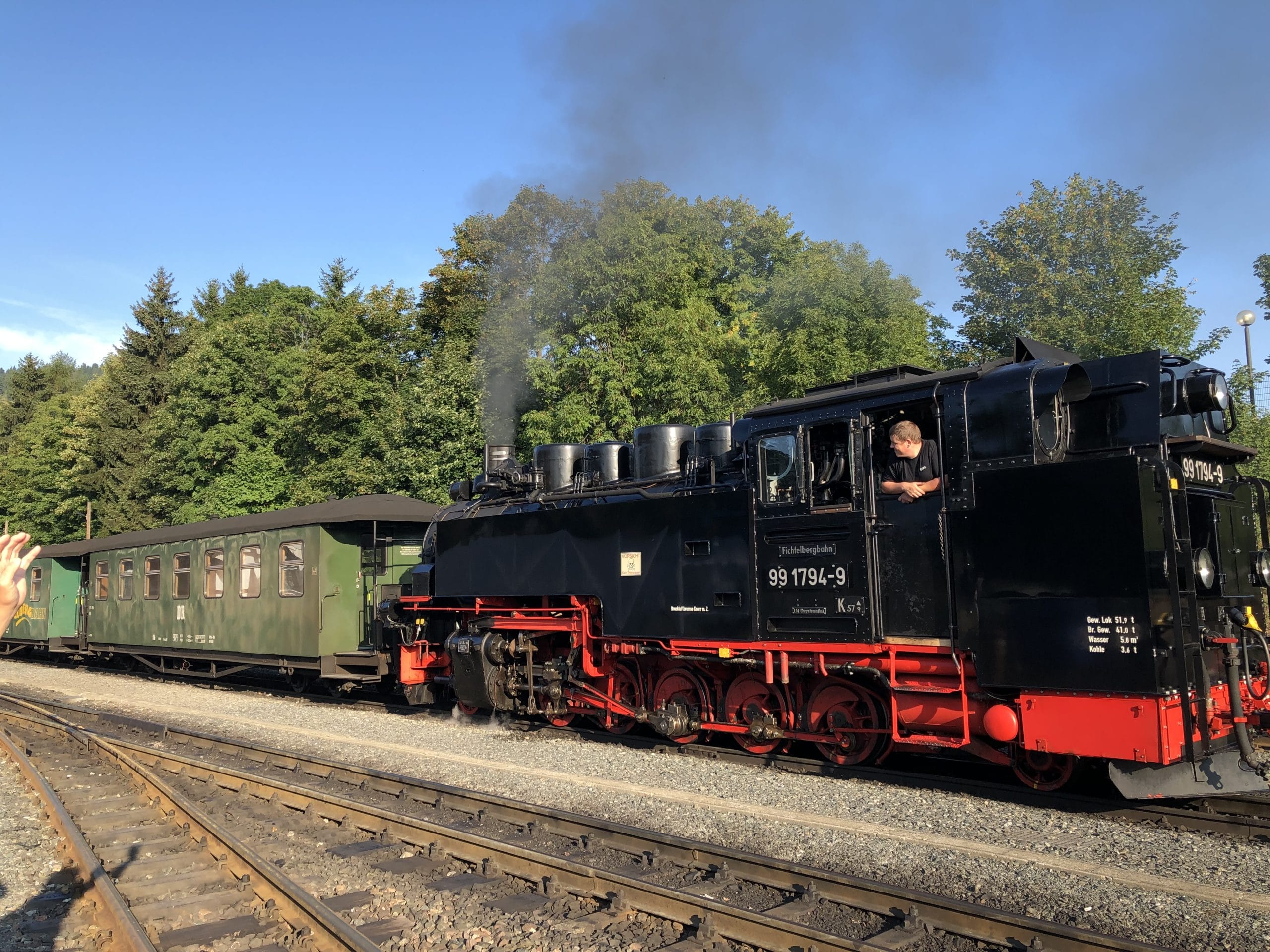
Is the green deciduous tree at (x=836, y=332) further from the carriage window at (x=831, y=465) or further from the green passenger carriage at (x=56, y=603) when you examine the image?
the green passenger carriage at (x=56, y=603)

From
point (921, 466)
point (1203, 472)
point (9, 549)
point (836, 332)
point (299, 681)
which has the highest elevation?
point (836, 332)

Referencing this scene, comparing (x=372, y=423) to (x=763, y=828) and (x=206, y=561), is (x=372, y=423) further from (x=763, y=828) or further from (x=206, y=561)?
(x=763, y=828)

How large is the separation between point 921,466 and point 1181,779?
279 centimetres

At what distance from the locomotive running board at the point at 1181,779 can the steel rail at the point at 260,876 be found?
500 cm

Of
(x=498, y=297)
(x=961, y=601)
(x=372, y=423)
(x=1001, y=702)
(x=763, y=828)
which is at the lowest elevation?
(x=763, y=828)

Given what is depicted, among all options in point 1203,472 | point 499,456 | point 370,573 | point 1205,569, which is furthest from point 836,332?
point 1205,569

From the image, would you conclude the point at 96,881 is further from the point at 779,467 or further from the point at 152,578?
the point at 152,578

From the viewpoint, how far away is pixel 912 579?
7.49m

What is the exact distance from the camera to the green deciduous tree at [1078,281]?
14.7 metres

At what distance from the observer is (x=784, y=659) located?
→ 8234mm

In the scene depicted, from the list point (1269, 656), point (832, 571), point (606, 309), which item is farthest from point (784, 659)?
point (606, 309)

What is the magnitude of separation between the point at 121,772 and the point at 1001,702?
8395 millimetres

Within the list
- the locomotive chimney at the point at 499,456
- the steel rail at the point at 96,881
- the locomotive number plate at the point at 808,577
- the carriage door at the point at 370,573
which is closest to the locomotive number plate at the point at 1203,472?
the locomotive number plate at the point at 808,577

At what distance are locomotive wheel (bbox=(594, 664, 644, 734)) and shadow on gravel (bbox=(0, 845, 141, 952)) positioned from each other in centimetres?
498
